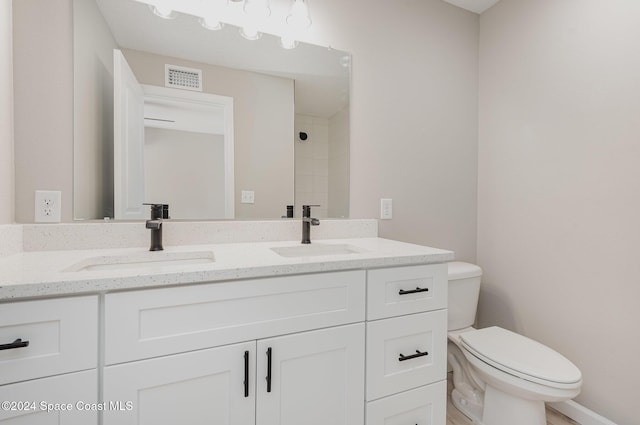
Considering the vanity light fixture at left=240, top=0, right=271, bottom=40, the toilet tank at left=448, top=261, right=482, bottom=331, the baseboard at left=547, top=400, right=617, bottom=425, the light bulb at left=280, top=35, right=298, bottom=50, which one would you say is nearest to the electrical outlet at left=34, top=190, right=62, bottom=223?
the vanity light fixture at left=240, top=0, right=271, bottom=40

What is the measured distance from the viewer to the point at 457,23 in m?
1.94

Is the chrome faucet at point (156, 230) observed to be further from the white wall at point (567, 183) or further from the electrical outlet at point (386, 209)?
the white wall at point (567, 183)

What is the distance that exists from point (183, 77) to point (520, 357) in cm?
193

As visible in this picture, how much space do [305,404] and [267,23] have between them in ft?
5.36

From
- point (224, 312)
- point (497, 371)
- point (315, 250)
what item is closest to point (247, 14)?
point (315, 250)

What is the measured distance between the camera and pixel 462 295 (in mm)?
1667

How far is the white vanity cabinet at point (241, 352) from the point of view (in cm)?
74

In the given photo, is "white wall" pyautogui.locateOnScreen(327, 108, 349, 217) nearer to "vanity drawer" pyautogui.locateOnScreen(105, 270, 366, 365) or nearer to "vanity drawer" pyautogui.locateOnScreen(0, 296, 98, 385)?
"vanity drawer" pyautogui.locateOnScreen(105, 270, 366, 365)

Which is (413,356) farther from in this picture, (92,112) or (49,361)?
(92,112)

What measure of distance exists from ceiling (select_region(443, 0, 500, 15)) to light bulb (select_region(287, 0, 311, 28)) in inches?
41.1

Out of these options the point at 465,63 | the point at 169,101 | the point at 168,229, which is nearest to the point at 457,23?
the point at 465,63

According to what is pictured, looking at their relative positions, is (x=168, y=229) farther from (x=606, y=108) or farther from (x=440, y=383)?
(x=606, y=108)

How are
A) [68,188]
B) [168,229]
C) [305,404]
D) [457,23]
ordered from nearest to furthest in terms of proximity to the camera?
[305,404], [68,188], [168,229], [457,23]

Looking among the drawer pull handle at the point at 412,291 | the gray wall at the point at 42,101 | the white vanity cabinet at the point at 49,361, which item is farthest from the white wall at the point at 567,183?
the gray wall at the point at 42,101
